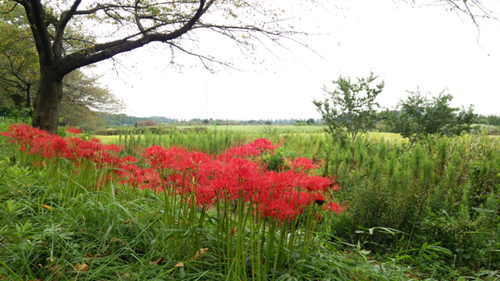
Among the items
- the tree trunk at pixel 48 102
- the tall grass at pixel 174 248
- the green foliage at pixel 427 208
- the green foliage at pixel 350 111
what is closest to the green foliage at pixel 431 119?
the green foliage at pixel 350 111

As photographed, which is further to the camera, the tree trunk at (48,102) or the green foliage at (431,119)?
the green foliage at (431,119)

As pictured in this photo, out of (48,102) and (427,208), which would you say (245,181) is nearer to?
(427,208)

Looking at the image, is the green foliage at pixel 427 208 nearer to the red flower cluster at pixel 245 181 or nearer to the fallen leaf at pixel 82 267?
the red flower cluster at pixel 245 181

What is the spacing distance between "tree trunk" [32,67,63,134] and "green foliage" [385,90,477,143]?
9.42 metres

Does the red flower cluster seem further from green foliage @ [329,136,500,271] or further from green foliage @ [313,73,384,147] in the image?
green foliage @ [313,73,384,147]

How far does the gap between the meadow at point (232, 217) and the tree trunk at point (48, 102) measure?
3.42 meters

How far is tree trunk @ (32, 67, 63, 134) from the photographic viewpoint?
7446 millimetres

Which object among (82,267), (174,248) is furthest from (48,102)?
(174,248)

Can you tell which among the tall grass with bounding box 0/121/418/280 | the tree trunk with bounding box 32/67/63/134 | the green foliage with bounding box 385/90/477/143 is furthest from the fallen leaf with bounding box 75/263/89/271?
the green foliage with bounding box 385/90/477/143

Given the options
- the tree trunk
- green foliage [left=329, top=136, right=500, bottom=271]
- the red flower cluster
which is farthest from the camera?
the tree trunk

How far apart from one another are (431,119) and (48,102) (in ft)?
37.0

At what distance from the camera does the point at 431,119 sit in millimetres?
8891

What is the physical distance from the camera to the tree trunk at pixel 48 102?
745 centimetres

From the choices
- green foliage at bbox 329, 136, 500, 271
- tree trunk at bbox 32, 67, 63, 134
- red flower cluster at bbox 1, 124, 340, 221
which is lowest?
green foliage at bbox 329, 136, 500, 271
